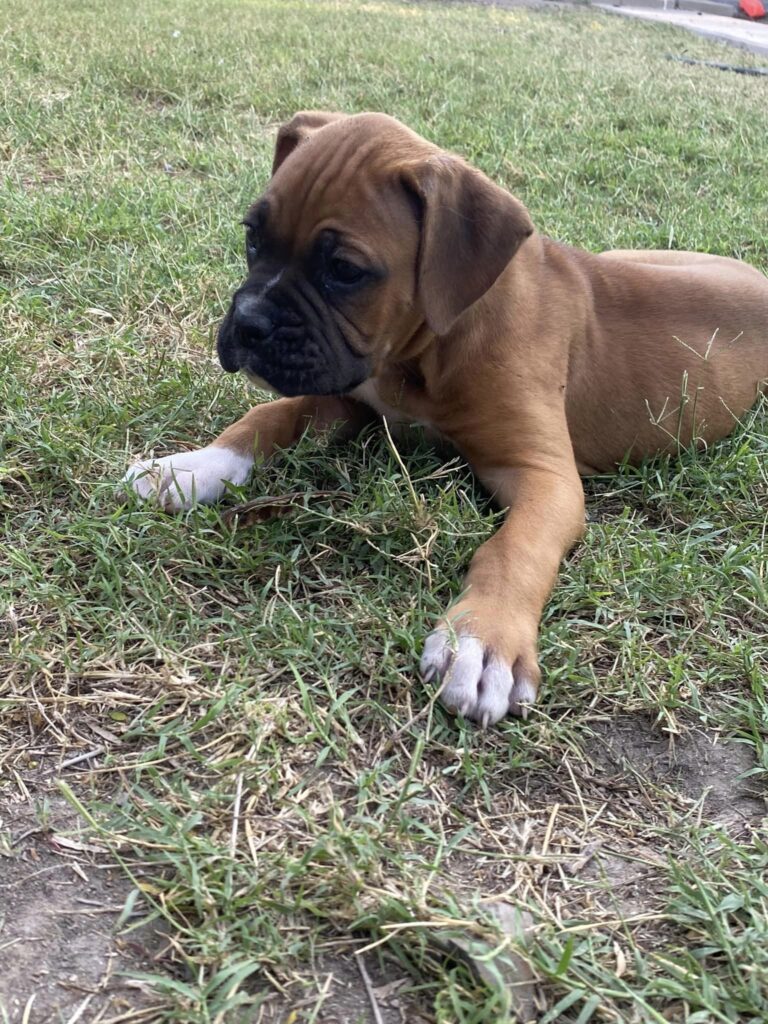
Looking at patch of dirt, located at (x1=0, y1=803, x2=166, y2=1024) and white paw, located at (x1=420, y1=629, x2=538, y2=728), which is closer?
patch of dirt, located at (x1=0, y1=803, x2=166, y2=1024)

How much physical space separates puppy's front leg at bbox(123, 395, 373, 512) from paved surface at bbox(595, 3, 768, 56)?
1555 cm

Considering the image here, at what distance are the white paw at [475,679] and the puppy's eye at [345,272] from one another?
1264 millimetres

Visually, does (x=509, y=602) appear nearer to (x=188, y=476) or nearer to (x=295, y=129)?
(x=188, y=476)

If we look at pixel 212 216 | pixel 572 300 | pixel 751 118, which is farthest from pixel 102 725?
pixel 751 118

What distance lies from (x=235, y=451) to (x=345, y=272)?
0.75 m

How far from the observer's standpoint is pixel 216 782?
2.34 metres

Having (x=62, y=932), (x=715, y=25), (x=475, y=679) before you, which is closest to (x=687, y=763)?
(x=475, y=679)

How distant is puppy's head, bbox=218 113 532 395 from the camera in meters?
3.24

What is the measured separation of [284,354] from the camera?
10.6ft

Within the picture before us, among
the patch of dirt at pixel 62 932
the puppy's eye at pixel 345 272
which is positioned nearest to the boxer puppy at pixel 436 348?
the puppy's eye at pixel 345 272

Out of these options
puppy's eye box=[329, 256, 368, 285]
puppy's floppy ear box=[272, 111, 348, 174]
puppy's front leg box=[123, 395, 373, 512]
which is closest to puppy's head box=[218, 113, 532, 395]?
puppy's eye box=[329, 256, 368, 285]

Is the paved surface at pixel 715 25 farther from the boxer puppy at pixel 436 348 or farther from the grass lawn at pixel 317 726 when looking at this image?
the grass lawn at pixel 317 726

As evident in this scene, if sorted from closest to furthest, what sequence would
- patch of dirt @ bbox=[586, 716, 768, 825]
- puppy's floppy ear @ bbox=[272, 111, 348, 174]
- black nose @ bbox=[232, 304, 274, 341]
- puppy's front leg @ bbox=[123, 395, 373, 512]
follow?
patch of dirt @ bbox=[586, 716, 768, 825] < black nose @ bbox=[232, 304, 274, 341] < puppy's front leg @ bbox=[123, 395, 373, 512] < puppy's floppy ear @ bbox=[272, 111, 348, 174]

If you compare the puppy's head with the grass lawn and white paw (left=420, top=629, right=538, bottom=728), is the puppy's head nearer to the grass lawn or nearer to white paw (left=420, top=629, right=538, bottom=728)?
the grass lawn
